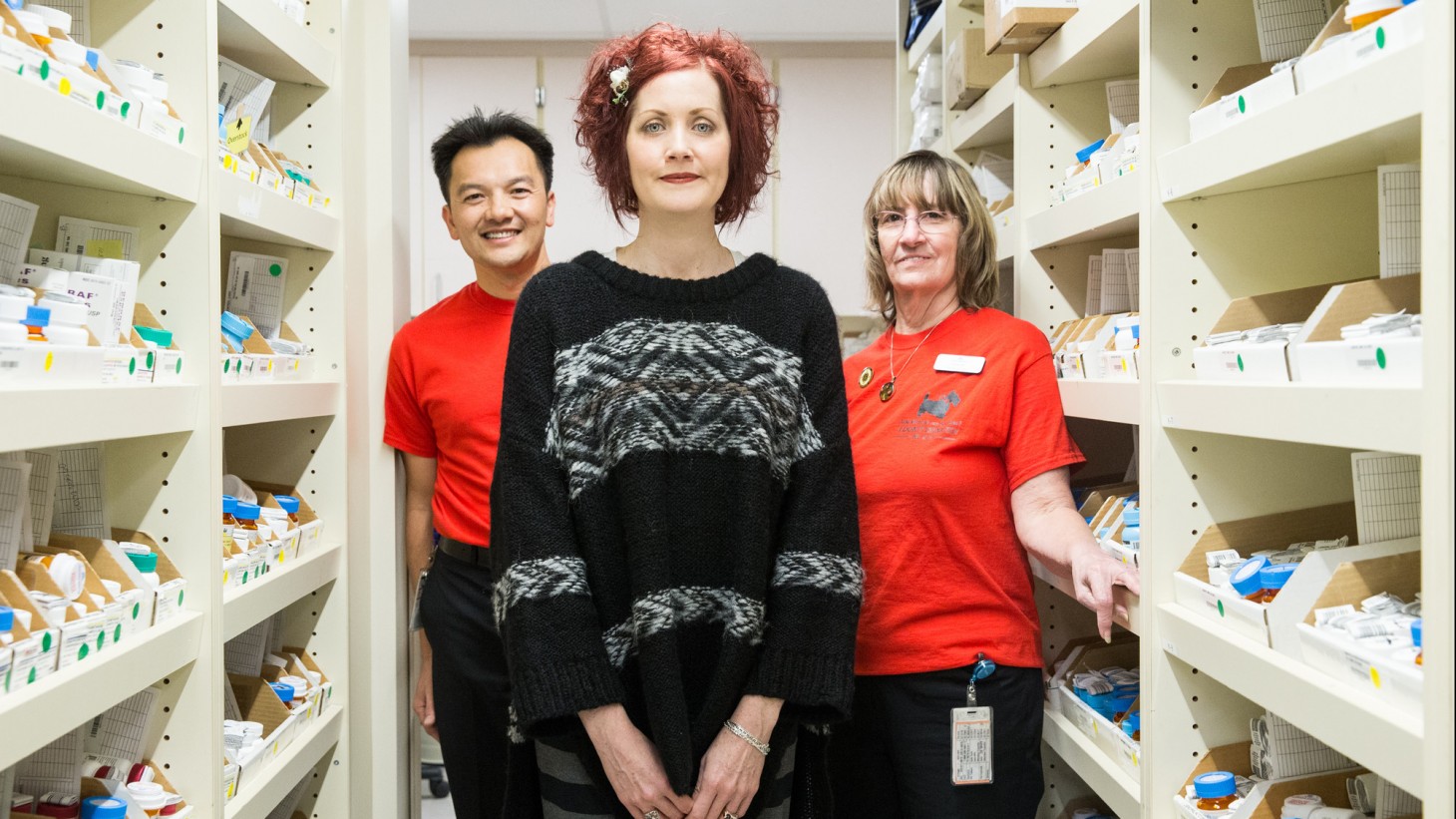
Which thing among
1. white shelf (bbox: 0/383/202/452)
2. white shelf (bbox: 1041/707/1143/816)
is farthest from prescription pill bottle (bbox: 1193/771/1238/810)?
white shelf (bbox: 0/383/202/452)

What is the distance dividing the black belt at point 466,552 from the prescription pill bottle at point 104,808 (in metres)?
0.78

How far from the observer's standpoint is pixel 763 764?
1.44 metres

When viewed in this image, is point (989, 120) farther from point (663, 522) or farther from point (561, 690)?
point (561, 690)

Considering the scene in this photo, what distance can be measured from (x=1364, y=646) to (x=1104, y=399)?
2.57 ft

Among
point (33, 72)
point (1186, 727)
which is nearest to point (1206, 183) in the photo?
point (1186, 727)

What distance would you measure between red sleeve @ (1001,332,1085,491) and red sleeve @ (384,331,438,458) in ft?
4.05

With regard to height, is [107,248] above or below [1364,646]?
above

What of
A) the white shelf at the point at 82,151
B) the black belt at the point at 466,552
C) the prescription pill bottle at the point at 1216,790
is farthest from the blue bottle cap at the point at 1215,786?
the white shelf at the point at 82,151

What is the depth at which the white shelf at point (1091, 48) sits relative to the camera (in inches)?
70.9

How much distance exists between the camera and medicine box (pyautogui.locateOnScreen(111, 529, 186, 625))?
157 cm

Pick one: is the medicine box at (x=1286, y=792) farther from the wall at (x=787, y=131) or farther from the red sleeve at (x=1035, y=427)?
the wall at (x=787, y=131)

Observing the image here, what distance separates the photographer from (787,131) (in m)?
5.37

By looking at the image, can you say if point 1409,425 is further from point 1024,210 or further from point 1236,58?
point 1024,210

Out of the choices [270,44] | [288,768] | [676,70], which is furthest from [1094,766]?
[270,44]
